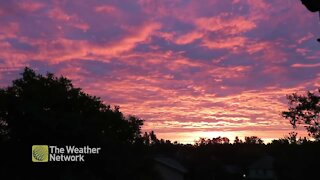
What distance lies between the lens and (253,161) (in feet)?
347

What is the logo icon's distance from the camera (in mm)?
34156

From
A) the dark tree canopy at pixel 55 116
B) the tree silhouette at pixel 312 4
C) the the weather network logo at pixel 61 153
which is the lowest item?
the the weather network logo at pixel 61 153

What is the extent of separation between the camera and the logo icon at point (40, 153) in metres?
34.2

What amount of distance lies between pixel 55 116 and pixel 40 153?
12.7 ft

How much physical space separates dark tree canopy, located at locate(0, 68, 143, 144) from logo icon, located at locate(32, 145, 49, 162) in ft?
2.06

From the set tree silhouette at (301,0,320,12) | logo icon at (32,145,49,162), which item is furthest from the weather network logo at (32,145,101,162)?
tree silhouette at (301,0,320,12)

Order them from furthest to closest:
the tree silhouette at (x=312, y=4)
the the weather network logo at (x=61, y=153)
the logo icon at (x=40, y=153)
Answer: the the weather network logo at (x=61, y=153) < the logo icon at (x=40, y=153) < the tree silhouette at (x=312, y=4)

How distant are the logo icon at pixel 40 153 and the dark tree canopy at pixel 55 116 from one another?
627 millimetres

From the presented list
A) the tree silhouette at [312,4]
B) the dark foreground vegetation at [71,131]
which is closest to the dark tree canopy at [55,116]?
the dark foreground vegetation at [71,131]

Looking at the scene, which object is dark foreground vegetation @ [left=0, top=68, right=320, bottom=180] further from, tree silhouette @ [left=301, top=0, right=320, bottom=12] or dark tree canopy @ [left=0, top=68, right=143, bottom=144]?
tree silhouette @ [left=301, top=0, right=320, bottom=12]

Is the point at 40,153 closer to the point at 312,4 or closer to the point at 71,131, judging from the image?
the point at 71,131

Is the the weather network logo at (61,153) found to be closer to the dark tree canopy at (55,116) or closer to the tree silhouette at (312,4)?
the dark tree canopy at (55,116)

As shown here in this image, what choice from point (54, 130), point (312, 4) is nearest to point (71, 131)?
point (54, 130)

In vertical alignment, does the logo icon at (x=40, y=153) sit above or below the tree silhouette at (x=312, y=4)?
below
